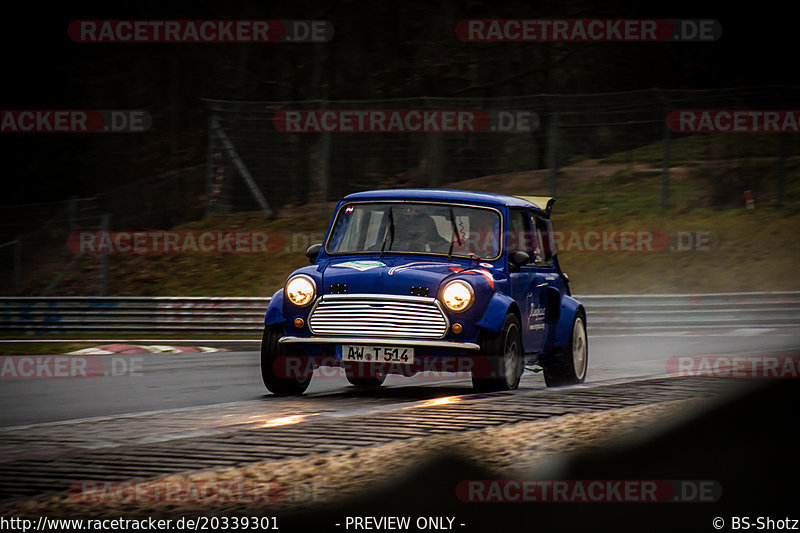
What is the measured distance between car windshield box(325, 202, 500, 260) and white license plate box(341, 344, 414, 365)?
42.9 inches

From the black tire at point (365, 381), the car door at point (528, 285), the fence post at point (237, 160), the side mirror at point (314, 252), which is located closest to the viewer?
the car door at point (528, 285)

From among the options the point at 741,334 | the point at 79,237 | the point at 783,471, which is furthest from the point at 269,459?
the point at 79,237

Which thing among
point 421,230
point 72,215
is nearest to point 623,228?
point 72,215

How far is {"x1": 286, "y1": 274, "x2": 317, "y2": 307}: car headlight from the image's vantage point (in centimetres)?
1002

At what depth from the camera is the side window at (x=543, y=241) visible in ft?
38.2

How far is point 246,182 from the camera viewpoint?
1142 inches

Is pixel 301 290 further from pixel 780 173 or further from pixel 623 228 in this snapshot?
pixel 780 173

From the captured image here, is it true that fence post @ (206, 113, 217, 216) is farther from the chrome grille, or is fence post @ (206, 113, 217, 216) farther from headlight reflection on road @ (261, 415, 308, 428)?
headlight reflection on road @ (261, 415, 308, 428)

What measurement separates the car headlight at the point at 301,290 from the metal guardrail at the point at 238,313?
38.8ft

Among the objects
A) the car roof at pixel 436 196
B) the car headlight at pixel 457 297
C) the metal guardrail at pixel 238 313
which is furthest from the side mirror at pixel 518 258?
the metal guardrail at pixel 238 313

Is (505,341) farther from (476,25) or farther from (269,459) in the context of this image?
(476,25)

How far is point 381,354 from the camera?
31.7 ft

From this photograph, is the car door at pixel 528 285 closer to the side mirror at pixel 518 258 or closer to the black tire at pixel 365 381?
the side mirror at pixel 518 258

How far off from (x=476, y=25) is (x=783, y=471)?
98.3 ft
